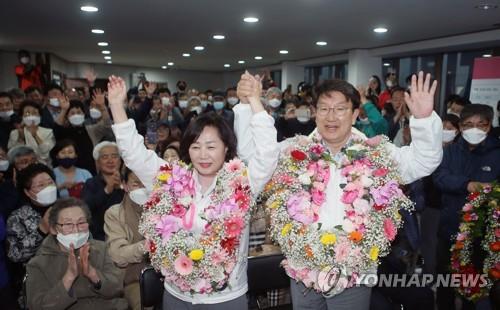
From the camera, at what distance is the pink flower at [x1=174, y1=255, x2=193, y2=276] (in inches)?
82.1

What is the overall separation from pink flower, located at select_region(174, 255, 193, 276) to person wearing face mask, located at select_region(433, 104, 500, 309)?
234 cm

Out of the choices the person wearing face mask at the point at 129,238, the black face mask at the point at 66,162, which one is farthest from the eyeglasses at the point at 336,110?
the black face mask at the point at 66,162

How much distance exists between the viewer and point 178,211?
2195mm

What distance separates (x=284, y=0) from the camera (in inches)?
238

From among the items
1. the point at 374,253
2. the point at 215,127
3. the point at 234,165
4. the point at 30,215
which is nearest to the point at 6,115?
the point at 30,215

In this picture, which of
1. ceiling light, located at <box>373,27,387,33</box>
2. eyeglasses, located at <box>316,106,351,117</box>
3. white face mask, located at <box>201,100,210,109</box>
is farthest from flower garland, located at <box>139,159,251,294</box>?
white face mask, located at <box>201,100,210,109</box>

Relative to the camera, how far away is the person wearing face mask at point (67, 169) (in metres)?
4.21

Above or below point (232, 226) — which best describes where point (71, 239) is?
below

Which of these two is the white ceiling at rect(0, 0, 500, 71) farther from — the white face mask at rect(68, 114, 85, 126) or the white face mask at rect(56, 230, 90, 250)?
the white face mask at rect(56, 230, 90, 250)

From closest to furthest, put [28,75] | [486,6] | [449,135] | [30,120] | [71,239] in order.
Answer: [71,239]
[449,135]
[30,120]
[486,6]
[28,75]

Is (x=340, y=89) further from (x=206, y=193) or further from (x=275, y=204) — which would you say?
(x=206, y=193)

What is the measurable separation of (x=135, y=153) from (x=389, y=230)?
129cm

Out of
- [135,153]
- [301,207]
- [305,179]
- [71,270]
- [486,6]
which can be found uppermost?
[486,6]

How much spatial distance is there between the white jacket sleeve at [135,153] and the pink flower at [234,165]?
14.7 inches
